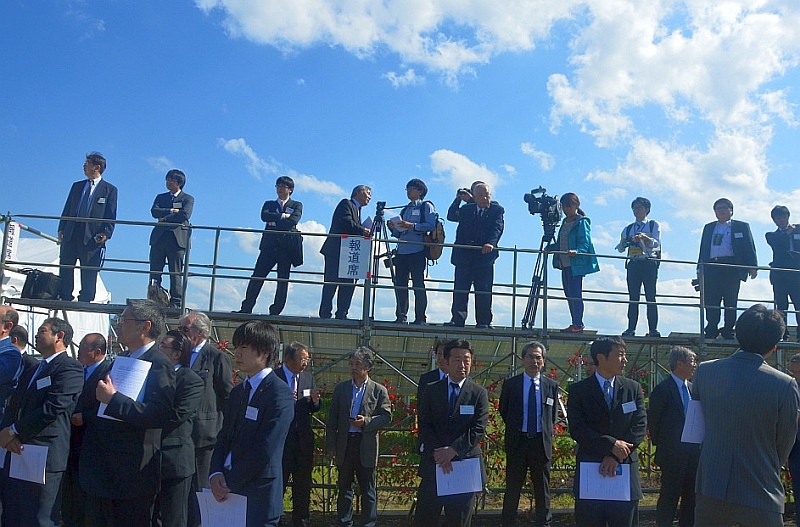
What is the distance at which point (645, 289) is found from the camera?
8.55 metres

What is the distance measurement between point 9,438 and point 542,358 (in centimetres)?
423

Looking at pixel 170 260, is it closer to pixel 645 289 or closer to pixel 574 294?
pixel 574 294

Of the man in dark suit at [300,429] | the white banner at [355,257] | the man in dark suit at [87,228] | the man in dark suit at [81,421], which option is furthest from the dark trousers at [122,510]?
the man in dark suit at [87,228]

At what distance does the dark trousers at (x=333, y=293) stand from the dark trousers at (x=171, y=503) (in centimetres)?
383

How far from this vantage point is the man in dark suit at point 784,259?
29.0ft

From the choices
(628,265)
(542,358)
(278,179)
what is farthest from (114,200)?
(628,265)

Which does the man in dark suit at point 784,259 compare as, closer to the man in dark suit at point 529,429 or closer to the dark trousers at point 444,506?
the man in dark suit at point 529,429

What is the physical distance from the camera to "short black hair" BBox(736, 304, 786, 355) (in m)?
3.32

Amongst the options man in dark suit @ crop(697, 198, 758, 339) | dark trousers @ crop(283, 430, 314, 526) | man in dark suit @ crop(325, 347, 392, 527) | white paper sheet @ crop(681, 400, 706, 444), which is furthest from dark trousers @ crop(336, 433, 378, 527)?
man in dark suit @ crop(697, 198, 758, 339)

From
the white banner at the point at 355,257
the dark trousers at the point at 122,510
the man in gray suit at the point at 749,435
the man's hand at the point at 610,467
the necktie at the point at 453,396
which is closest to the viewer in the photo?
the man in gray suit at the point at 749,435

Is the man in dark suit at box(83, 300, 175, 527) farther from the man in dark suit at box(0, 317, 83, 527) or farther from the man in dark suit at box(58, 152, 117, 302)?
the man in dark suit at box(58, 152, 117, 302)

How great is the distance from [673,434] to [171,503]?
3.85 metres

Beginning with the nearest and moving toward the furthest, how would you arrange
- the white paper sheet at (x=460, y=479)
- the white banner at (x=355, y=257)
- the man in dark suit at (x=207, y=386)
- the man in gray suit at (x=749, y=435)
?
the man in gray suit at (x=749, y=435) → the white paper sheet at (x=460, y=479) → the man in dark suit at (x=207, y=386) → the white banner at (x=355, y=257)

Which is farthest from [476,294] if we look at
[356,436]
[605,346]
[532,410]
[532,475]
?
[605,346]
